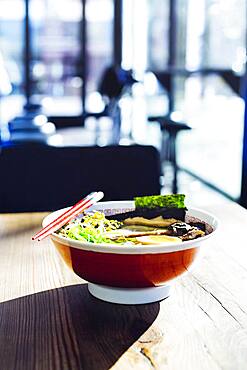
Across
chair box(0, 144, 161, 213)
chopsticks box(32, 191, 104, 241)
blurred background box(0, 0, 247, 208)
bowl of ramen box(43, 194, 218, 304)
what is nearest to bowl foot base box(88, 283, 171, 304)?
bowl of ramen box(43, 194, 218, 304)

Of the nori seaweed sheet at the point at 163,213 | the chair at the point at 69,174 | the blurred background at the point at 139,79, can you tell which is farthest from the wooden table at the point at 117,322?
the blurred background at the point at 139,79

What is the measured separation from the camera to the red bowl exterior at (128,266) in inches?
37.5

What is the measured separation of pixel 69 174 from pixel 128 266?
102 centimetres

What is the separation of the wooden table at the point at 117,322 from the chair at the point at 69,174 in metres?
0.65

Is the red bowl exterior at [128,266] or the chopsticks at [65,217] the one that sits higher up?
the chopsticks at [65,217]

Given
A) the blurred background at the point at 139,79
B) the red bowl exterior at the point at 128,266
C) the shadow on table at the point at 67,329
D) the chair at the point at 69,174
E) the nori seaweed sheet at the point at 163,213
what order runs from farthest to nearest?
the blurred background at the point at 139,79, the chair at the point at 69,174, the nori seaweed sheet at the point at 163,213, the red bowl exterior at the point at 128,266, the shadow on table at the point at 67,329

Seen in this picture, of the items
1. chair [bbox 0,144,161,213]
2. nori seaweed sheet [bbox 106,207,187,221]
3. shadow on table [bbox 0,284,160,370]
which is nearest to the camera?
shadow on table [bbox 0,284,160,370]

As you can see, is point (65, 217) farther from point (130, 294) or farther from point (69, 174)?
point (69, 174)

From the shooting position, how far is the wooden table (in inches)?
33.4

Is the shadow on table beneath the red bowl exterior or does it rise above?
beneath

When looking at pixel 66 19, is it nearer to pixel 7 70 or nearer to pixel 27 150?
pixel 7 70

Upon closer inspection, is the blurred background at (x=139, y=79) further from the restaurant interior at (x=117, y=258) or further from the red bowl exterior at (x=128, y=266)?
the red bowl exterior at (x=128, y=266)

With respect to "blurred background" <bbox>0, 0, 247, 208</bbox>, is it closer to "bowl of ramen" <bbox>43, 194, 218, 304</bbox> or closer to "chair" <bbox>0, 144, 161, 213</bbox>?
"chair" <bbox>0, 144, 161, 213</bbox>

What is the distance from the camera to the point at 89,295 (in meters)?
1.07
